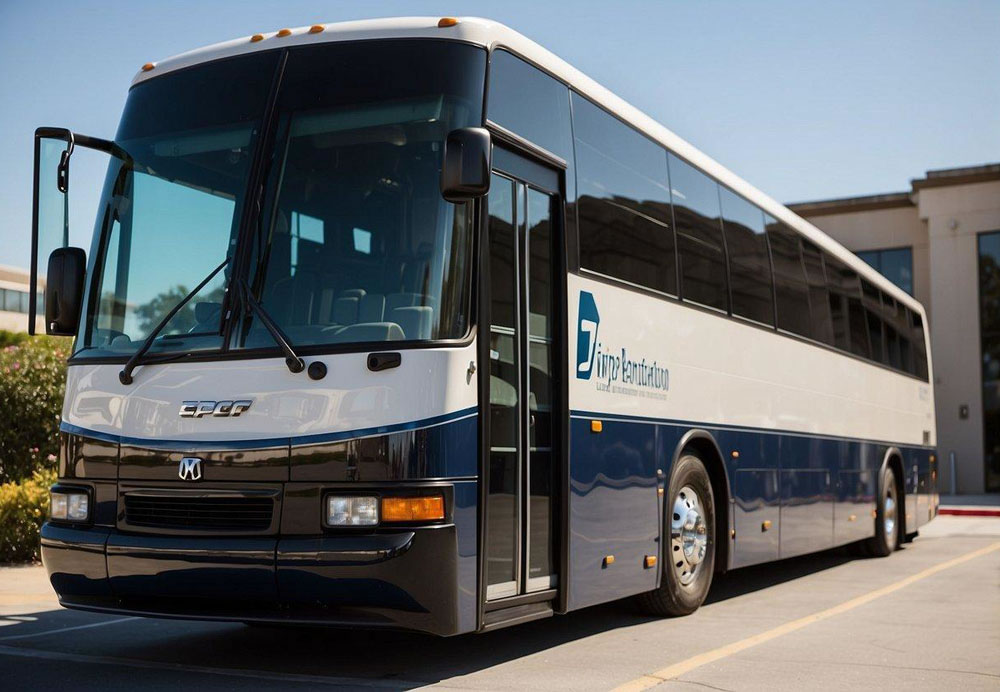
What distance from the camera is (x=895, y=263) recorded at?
3781 centimetres

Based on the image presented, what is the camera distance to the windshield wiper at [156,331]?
6.58 meters

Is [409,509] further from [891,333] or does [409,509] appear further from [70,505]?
[891,333]

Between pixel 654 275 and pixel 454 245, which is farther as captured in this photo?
pixel 654 275

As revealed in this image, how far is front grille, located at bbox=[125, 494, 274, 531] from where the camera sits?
20.5 feet

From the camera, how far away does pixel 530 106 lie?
743cm

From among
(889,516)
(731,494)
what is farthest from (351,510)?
(889,516)

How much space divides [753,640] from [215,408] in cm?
414

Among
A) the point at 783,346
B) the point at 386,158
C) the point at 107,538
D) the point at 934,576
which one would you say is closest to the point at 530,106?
the point at 386,158

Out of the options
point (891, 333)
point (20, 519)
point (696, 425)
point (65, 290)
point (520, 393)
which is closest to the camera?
point (520, 393)

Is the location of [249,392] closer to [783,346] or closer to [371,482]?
[371,482]

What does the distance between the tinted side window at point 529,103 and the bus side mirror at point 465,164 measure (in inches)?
27.1

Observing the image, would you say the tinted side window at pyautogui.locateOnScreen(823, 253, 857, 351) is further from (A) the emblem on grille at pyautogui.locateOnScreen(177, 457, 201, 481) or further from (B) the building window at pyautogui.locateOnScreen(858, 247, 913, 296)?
(B) the building window at pyautogui.locateOnScreen(858, 247, 913, 296)

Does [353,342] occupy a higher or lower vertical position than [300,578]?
higher

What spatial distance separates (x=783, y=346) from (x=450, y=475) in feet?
21.6
